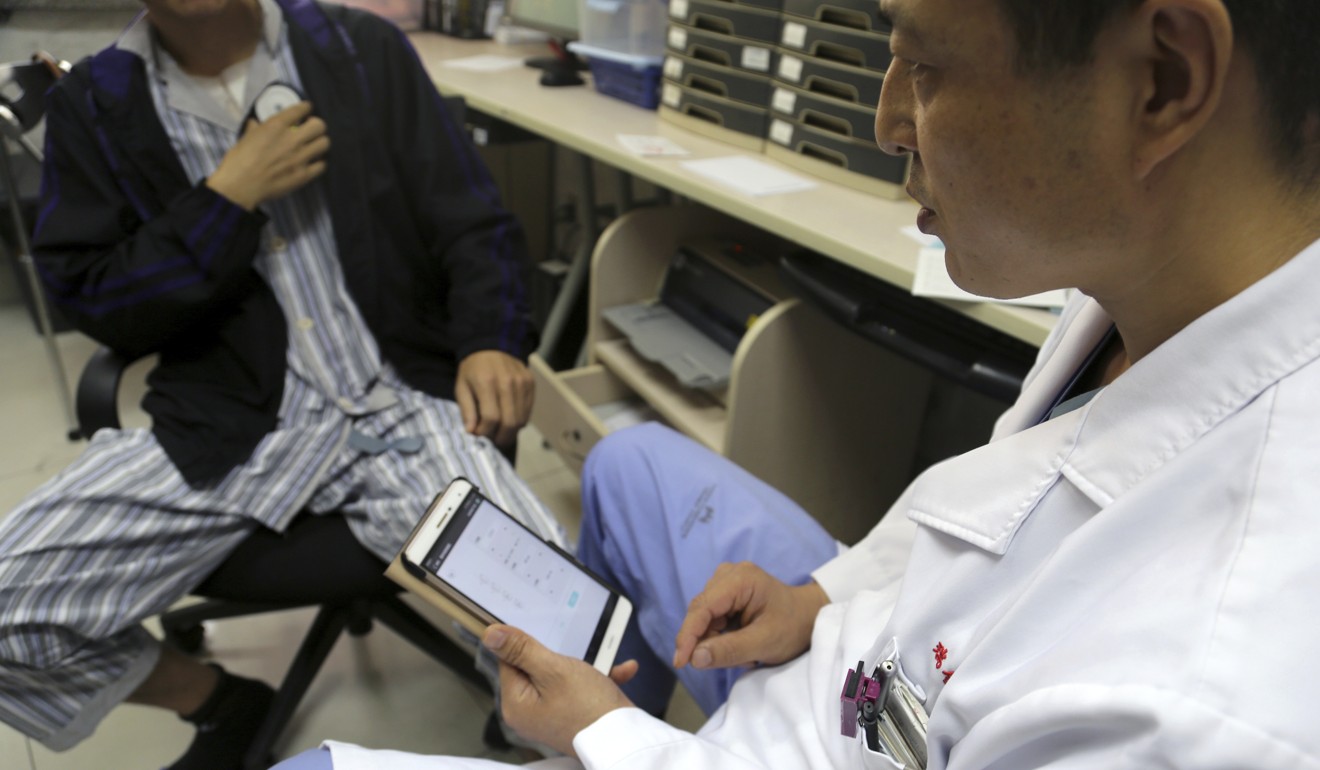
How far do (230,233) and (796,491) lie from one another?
3.42ft

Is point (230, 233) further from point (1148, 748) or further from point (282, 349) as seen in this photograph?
point (1148, 748)

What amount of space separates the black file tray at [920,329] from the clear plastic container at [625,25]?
98cm

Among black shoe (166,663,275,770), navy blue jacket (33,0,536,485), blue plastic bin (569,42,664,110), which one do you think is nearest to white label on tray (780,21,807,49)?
blue plastic bin (569,42,664,110)

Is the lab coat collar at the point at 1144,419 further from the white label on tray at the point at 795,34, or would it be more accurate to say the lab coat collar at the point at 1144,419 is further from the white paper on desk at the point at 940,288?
the white label on tray at the point at 795,34

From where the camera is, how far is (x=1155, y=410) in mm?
448

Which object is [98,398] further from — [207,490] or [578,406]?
[578,406]

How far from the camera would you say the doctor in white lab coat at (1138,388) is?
354mm

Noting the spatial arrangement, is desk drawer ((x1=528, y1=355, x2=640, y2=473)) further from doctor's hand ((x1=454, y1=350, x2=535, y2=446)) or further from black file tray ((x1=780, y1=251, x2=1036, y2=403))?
black file tray ((x1=780, y1=251, x2=1036, y2=403))

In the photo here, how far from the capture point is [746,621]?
818 millimetres

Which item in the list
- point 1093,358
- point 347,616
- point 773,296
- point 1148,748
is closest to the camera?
→ point 1148,748

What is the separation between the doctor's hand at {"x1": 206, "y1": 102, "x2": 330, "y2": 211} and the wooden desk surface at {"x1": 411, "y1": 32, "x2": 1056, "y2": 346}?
0.56 m

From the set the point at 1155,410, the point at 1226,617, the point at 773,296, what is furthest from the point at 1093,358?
the point at 773,296

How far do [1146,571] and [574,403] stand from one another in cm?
127

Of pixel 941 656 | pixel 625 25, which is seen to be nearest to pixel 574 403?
pixel 625 25
